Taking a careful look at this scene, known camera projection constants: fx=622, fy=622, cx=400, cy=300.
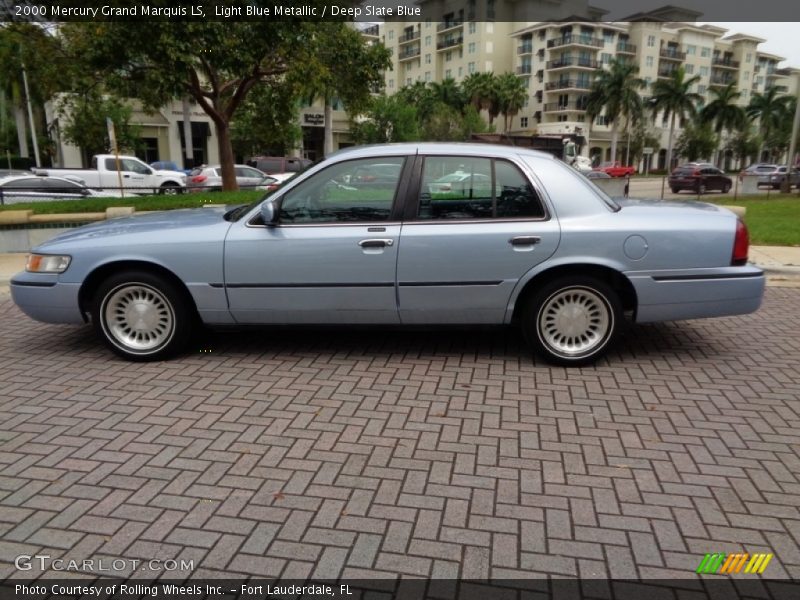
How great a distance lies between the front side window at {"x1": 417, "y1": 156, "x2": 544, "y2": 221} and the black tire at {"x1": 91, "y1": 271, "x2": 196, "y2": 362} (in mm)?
2026

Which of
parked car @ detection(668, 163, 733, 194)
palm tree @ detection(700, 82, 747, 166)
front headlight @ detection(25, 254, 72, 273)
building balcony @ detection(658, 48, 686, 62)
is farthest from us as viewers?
building balcony @ detection(658, 48, 686, 62)

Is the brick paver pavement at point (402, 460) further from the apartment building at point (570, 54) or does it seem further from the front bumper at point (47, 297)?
the apartment building at point (570, 54)

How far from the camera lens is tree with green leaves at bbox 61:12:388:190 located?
11688 millimetres

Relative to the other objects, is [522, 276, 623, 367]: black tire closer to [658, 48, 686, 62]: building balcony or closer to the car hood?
the car hood

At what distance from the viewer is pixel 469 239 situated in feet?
15.1

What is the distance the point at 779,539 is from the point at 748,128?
273 ft

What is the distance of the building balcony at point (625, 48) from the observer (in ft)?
257

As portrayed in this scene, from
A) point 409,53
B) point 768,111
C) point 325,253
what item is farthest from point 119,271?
point 409,53

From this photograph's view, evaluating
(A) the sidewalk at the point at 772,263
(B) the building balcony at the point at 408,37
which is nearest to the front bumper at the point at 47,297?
Answer: (A) the sidewalk at the point at 772,263

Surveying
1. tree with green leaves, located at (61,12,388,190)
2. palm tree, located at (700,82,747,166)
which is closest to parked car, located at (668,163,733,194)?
tree with green leaves, located at (61,12,388,190)

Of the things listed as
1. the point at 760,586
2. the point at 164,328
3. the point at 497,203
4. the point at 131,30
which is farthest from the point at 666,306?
the point at 131,30

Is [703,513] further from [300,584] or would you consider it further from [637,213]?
[637,213]

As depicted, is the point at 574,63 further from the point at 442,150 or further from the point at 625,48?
the point at 442,150

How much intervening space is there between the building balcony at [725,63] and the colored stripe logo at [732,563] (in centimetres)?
9959
